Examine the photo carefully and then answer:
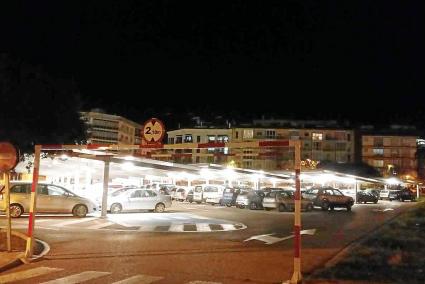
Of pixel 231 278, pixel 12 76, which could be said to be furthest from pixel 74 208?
pixel 231 278

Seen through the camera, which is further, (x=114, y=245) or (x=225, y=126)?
(x=225, y=126)

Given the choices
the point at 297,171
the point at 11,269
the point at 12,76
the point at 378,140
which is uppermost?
the point at 378,140

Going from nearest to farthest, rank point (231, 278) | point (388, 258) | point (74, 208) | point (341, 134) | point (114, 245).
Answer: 1. point (231, 278)
2. point (388, 258)
3. point (114, 245)
4. point (74, 208)
5. point (341, 134)

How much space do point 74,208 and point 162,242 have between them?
11719 mm

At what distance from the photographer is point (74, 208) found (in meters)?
27.6

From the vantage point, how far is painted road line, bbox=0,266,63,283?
10508 mm

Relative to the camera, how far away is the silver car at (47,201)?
86.4ft

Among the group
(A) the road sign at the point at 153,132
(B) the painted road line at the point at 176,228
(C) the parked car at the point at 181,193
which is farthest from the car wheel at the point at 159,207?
(A) the road sign at the point at 153,132

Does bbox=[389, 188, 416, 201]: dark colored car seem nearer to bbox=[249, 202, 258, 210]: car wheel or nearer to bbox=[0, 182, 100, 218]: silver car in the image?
bbox=[249, 202, 258, 210]: car wheel

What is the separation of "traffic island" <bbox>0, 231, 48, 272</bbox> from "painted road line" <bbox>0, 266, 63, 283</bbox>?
0.52 metres

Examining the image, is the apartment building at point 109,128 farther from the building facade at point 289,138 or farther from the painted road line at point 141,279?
the painted road line at point 141,279

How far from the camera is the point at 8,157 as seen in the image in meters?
12.9

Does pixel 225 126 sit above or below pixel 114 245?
above

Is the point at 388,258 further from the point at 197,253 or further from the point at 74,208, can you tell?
the point at 74,208
